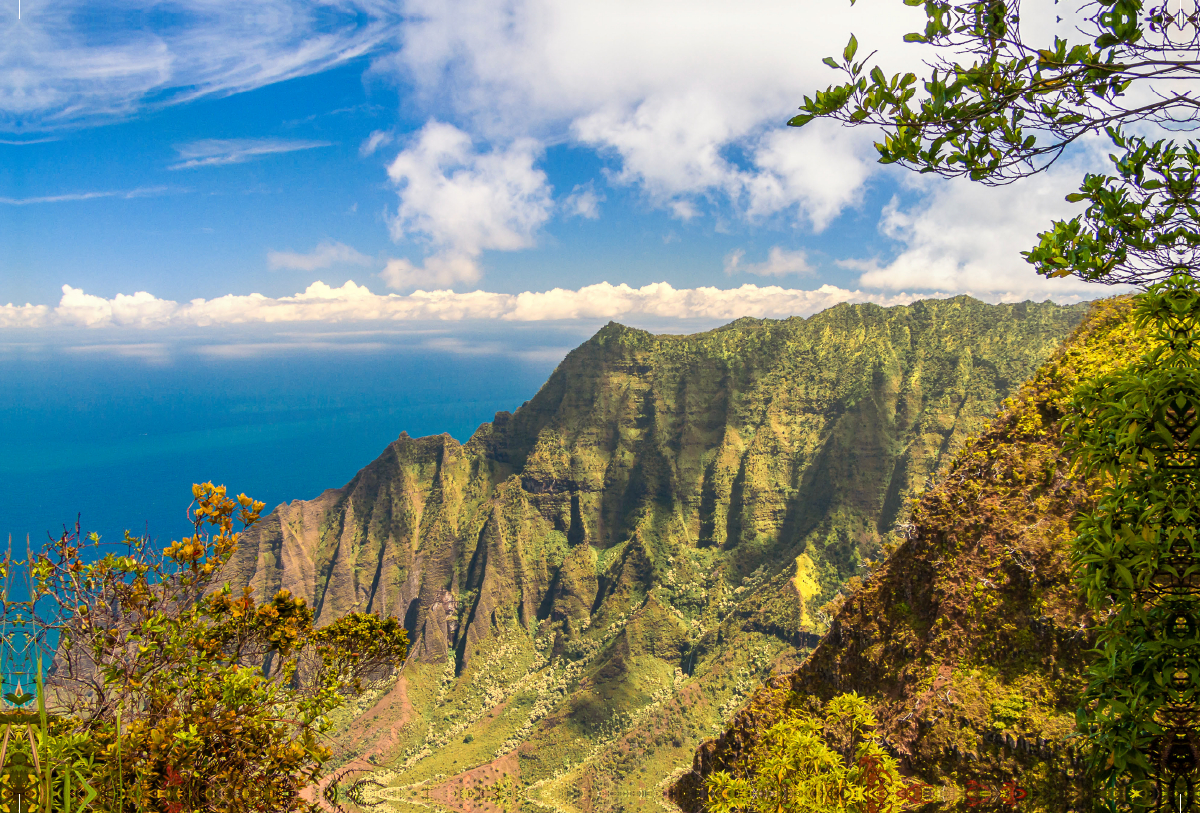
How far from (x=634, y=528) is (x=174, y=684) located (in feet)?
469

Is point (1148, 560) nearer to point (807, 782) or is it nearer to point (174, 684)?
point (807, 782)

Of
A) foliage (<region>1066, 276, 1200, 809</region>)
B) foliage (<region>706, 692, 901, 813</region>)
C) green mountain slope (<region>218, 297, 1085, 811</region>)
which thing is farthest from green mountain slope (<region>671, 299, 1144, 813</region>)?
green mountain slope (<region>218, 297, 1085, 811</region>)

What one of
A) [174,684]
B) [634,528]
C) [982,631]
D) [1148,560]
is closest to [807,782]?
[1148,560]

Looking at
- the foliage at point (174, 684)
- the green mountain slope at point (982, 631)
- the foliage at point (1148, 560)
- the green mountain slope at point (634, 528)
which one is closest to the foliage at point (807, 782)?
the green mountain slope at point (982, 631)

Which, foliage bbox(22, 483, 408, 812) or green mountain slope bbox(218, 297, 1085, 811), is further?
green mountain slope bbox(218, 297, 1085, 811)

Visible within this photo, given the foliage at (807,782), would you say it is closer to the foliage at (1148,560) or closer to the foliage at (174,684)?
the foliage at (1148,560)

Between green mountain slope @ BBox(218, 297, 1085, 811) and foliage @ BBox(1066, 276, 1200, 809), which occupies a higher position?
foliage @ BBox(1066, 276, 1200, 809)

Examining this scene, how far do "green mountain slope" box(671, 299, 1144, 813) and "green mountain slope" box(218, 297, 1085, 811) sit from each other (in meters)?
79.3

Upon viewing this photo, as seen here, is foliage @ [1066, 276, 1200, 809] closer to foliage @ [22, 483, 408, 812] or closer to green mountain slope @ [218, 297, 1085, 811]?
foliage @ [22, 483, 408, 812]

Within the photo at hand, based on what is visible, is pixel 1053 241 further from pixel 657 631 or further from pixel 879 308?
pixel 879 308

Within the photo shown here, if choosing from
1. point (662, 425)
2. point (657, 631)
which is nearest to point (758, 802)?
point (657, 631)

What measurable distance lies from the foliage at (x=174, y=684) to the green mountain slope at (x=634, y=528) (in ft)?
318

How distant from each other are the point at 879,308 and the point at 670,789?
15782cm

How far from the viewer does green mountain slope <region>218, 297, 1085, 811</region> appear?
349ft
